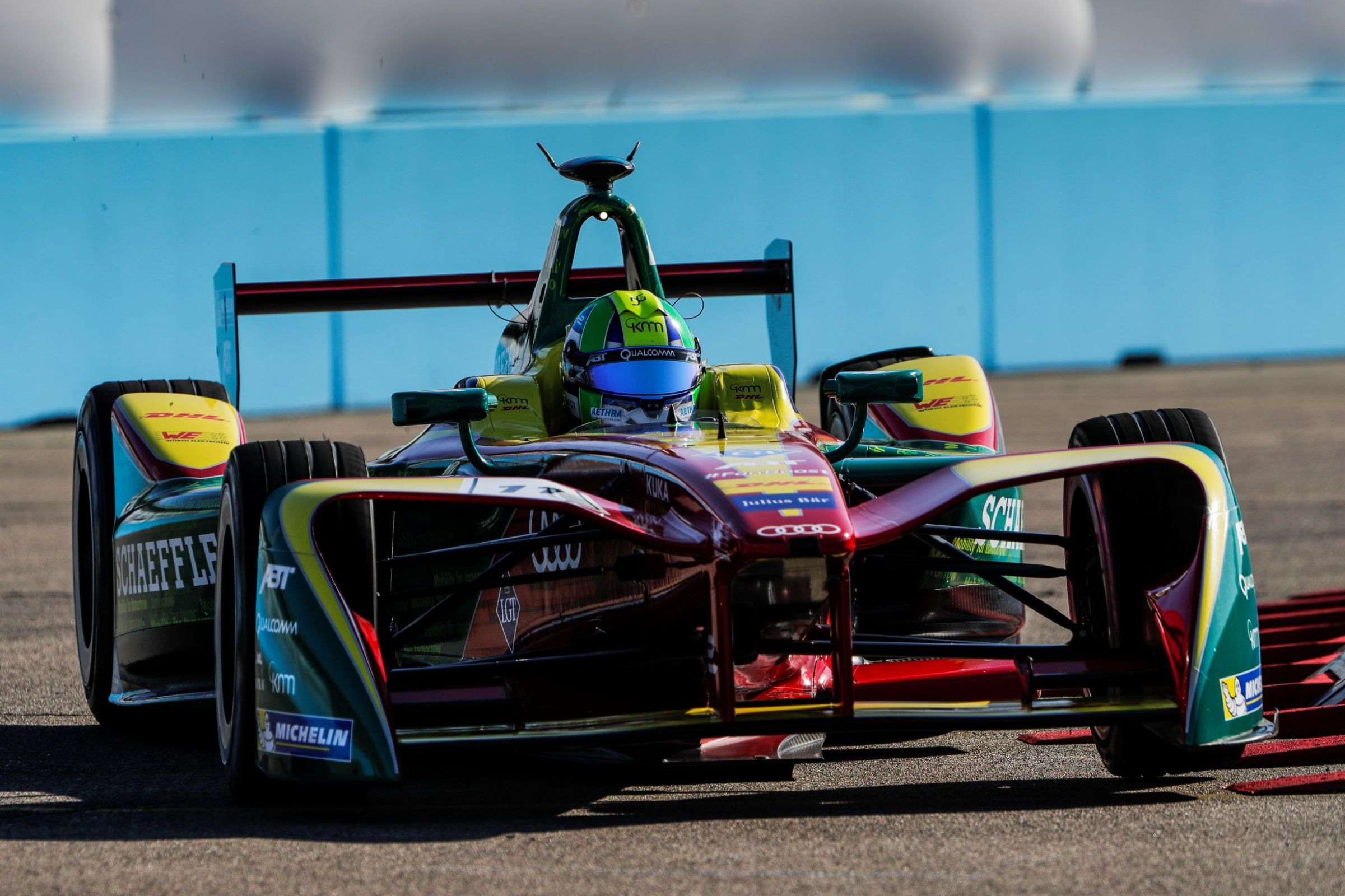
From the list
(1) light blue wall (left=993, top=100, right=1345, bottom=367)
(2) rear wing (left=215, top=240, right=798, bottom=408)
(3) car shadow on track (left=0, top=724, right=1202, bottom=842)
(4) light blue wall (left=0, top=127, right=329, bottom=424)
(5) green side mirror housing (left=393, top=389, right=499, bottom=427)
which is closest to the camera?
(3) car shadow on track (left=0, top=724, right=1202, bottom=842)

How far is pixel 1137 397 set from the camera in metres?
22.8

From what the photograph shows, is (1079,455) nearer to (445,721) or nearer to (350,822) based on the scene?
(445,721)

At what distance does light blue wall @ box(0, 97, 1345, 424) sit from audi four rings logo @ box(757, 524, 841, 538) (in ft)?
57.2

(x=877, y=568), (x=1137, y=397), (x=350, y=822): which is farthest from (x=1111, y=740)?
(x=1137, y=397)

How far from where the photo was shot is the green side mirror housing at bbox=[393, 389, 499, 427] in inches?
222

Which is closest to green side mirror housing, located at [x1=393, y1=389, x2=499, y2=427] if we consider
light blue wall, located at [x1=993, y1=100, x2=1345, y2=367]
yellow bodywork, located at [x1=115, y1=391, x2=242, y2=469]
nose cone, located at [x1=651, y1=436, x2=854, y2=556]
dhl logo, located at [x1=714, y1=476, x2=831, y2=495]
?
nose cone, located at [x1=651, y1=436, x2=854, y2=556]

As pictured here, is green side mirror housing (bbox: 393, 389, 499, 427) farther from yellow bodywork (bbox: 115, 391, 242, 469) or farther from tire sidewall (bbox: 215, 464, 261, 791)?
yellow bodywork (bbox: 115, 391, 242, 469)

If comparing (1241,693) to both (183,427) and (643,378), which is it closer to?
(643,378)

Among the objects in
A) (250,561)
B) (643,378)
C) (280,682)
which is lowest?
(280,682)

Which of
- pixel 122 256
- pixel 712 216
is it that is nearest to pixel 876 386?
pixel 122 256

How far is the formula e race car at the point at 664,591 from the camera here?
4820 millimetres

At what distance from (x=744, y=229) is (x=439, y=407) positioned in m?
20.5

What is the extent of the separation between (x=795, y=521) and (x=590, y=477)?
112 cm

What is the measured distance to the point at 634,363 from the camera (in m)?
6.57
